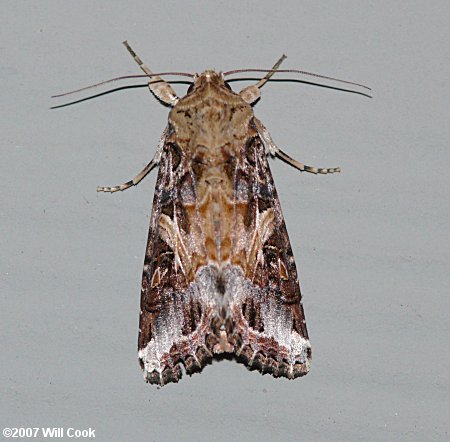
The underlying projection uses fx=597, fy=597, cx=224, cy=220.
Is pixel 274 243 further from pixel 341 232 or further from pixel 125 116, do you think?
pixel 125 116

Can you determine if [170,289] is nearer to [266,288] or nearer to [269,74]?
[266,288]

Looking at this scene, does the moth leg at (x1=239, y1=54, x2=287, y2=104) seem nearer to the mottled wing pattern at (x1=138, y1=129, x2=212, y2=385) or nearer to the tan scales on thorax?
the tan scales on thorax

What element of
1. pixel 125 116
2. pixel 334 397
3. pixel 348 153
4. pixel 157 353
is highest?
pixel 125 116

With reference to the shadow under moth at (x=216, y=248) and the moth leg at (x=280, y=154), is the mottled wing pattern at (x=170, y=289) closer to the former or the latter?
the shadow under moth at (x=216, y=248)

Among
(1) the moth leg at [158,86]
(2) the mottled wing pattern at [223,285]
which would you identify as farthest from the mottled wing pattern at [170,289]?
(1) the moth leg at [158,86]

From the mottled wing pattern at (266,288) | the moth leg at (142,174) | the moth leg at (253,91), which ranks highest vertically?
the moth leg at (253,91)

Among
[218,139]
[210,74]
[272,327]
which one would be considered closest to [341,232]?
[272,327]

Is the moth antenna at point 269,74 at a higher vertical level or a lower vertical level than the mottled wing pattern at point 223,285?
higher
